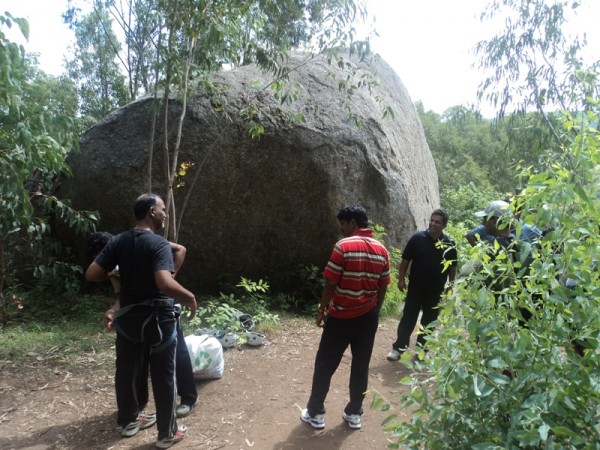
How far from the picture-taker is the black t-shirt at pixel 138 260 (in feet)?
10.4

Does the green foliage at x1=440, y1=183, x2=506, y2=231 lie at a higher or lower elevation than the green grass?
higher

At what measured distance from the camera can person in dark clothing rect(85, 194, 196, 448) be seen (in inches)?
125

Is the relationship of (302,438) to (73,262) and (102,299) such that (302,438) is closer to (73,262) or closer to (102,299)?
(102,299)

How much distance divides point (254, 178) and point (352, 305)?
3918 millimetres

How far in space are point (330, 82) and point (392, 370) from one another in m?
5.09

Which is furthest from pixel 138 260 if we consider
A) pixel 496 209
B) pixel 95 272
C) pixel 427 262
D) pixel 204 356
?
pixel 427 262

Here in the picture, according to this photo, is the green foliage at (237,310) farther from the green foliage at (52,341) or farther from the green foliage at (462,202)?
the green foliage at (462,202)

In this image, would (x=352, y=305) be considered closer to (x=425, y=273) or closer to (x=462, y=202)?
(x=425, y=273)

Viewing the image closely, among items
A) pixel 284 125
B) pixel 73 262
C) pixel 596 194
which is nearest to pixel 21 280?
pixel 73 262

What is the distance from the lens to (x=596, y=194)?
74.2 inches

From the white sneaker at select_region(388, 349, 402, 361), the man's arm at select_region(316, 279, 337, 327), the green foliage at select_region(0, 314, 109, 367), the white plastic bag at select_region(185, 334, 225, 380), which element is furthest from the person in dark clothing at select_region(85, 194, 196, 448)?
the white sneaker at select_region(388, 349, 402, 361)

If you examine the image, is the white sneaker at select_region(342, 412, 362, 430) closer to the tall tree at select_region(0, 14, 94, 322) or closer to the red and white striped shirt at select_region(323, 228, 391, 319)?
the red and white striped shirt at select_region(323, 228, 391, 319)

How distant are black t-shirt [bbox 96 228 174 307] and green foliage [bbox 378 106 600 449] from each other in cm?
188

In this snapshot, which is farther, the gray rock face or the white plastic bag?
the gray rock face
